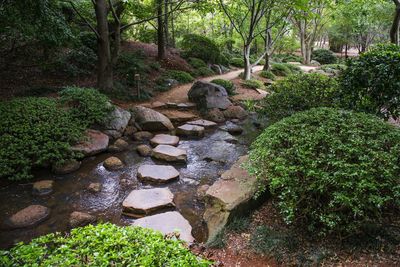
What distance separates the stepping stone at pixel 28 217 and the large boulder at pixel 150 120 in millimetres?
3995

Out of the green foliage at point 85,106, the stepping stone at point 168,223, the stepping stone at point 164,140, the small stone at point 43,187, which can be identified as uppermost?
the green foliage at point 85,106

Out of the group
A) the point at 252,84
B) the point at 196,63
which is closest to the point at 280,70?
the point at 196,63

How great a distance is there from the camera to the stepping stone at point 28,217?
4145mm

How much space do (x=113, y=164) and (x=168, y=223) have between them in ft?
8.16

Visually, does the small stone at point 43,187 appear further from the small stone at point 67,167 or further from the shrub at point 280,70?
the shrub at point 280,70

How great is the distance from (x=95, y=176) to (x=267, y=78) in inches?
555

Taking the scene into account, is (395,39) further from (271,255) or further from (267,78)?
(271,255)

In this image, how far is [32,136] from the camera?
555cm

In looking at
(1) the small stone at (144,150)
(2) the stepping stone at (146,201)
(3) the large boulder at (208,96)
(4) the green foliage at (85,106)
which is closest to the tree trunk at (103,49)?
(4) the green foliage at (85,106)

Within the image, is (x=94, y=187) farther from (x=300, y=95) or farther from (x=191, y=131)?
(x=300, y=95)

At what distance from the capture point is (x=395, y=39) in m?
9.21

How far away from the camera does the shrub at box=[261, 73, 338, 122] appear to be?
579 centimetres

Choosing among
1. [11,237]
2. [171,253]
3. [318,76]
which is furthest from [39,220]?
[318,76]

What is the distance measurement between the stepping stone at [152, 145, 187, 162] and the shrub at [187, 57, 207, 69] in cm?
1024
